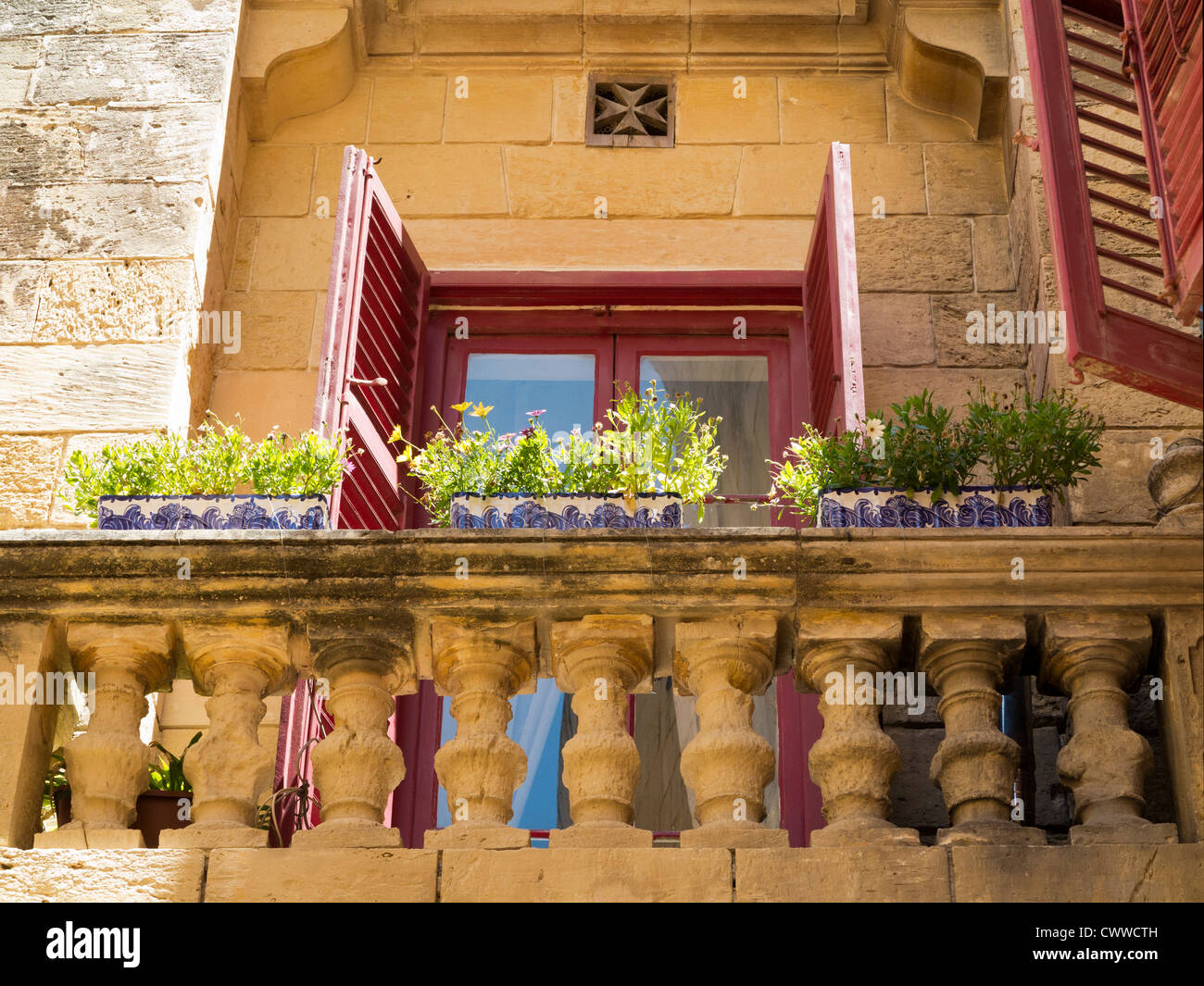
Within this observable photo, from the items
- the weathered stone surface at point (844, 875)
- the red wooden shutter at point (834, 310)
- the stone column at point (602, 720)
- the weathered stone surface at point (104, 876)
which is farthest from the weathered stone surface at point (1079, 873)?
the red wooden shutter at point (834, 310)

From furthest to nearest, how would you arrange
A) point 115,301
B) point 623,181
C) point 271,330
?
point 623,181, point 271,330, point 115,301

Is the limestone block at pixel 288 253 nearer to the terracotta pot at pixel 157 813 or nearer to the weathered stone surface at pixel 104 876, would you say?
the terracotta pot at pixel 157 813

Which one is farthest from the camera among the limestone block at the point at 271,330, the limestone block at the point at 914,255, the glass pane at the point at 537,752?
Answer: the limestone block at the point at 914,255

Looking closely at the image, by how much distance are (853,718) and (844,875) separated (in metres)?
0.50

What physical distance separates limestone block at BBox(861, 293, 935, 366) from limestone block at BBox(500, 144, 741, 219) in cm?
80

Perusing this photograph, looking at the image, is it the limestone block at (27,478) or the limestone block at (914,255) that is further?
the limestone block at (914,255)

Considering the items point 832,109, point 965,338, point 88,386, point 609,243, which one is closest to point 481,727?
point 88,386

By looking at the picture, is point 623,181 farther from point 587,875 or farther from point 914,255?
point 587,875

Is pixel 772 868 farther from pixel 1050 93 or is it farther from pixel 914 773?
pixel 1050 93

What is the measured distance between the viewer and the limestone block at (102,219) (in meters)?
6.78

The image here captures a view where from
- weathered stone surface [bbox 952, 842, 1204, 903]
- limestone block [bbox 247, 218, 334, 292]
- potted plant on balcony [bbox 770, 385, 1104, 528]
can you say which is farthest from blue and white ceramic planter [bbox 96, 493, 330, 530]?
limestone block [bbox 247, 218, 334, 292]

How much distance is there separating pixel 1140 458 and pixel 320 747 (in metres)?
2.64

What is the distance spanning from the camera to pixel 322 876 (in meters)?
4.35

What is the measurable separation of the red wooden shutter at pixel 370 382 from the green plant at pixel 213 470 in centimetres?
44
